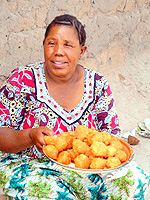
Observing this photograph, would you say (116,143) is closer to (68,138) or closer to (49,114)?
(68,138)

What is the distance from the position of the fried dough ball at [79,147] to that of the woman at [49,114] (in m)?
0.18

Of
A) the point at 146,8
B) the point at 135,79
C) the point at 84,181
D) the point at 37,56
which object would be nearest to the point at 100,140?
the point at 84,181

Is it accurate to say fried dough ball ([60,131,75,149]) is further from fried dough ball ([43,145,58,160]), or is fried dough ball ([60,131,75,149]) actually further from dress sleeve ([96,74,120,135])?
dress sleeve ([96,74,120,135])

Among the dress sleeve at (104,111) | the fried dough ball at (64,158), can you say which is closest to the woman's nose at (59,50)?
the dress sleeve at (104,111)

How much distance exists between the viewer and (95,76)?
2498 mm

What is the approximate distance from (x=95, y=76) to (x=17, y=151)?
0.76m

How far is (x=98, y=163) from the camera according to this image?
179 centimetres

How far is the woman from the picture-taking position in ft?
6.81

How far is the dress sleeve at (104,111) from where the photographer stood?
96.8 inches

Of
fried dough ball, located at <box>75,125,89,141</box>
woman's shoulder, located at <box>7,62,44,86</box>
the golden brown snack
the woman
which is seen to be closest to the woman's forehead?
the woman

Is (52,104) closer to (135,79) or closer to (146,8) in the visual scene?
(135,79)

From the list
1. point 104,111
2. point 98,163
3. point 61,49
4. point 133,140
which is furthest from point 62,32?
point 133,140

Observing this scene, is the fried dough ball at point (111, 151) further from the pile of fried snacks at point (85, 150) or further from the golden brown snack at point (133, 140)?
the golden brown snack at point (133, 140)

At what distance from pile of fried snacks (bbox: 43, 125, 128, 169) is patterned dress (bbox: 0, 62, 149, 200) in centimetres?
21
